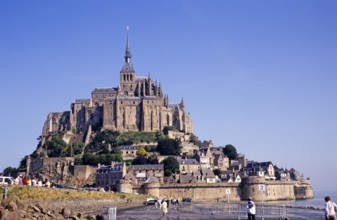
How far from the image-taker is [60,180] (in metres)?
92.8

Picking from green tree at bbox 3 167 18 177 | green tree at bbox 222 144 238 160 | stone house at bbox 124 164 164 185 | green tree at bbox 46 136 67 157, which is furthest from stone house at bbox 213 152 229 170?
green tree at bbox 3 167 18 177

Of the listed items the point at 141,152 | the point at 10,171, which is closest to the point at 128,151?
the point at 141,152

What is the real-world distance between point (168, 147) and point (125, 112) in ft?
66.8

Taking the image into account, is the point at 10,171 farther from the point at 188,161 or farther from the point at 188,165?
the point at 188,165

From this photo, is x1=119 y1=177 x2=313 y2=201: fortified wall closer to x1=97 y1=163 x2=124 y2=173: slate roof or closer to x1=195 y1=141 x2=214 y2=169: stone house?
x1=97 y1=163 x2=124 y2=173: slate roof

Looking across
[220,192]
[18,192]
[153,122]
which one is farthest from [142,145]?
[18,192]

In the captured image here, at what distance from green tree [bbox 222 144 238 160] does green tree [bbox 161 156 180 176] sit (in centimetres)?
2671

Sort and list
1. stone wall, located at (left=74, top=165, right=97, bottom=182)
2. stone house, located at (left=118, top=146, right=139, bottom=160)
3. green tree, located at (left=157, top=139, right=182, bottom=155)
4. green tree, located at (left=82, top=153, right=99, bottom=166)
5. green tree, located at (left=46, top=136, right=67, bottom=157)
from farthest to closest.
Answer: green tree, located at (left=46, top=136, right=67, bottom=157)
stone house, located at (left=118, top=146, right=139, bottom=160)
green tree, located at (left=157, top=139, right=182, bottom=155)
green tree, located at (left=82, top=153, right=99, bottom=166)
stone wall, located at (left=74, top=165, right=97, bottom=182)

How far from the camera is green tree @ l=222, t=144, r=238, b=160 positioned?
118 meters

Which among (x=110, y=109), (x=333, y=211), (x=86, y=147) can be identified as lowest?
(x=333, y=211)

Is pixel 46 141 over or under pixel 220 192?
over

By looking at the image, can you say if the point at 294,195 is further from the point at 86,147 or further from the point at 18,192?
the point at 18,192

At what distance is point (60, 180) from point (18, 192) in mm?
64956

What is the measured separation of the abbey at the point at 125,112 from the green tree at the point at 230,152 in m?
12.4
